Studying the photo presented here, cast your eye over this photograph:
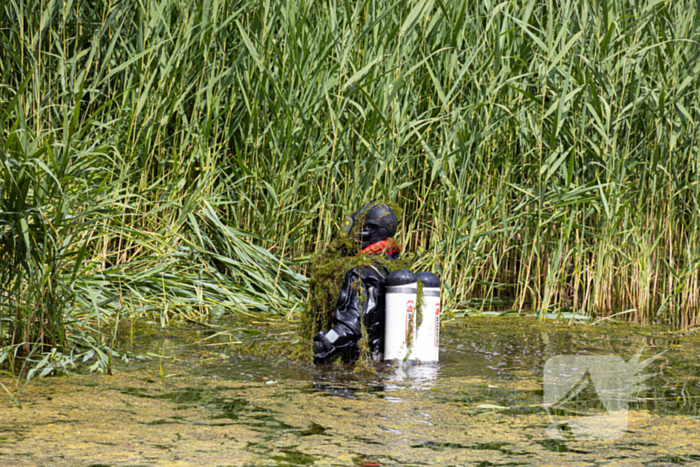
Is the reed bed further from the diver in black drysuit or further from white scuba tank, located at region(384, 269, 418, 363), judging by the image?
white scuba tank, located at region(384, 269, 418, 363)

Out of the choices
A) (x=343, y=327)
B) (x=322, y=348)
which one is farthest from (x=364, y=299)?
(x=322, y=348)

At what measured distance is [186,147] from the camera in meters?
5.61

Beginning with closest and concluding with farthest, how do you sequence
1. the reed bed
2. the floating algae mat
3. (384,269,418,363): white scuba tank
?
the floating algae mat → (384,269,418,363): white scuba tank → the reed bed

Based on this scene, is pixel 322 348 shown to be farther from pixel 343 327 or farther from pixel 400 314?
pixel 400 314

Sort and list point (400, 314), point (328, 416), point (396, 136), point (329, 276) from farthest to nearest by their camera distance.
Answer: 1. point (396, 136)
2. point (329, 276)
3. point (400, 314)
4. point (328, 416)

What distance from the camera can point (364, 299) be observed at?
3668mm

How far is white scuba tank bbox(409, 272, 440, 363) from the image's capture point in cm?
363

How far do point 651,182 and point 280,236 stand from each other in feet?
7.79

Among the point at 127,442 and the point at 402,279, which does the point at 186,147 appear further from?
the point at 127,442

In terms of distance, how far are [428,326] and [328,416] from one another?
1.04m

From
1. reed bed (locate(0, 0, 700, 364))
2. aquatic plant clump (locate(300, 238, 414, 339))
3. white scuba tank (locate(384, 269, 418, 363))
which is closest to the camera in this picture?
white scuba tank (locate(384, 269, 418, 363))

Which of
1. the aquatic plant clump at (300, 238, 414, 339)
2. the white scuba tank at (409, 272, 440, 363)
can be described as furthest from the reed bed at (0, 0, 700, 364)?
the white scuba tank at (409, 272, 440, 363)

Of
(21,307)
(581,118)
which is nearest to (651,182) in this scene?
(581,118)

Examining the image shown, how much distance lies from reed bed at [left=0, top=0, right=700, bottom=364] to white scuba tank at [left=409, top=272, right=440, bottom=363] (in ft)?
4.53
